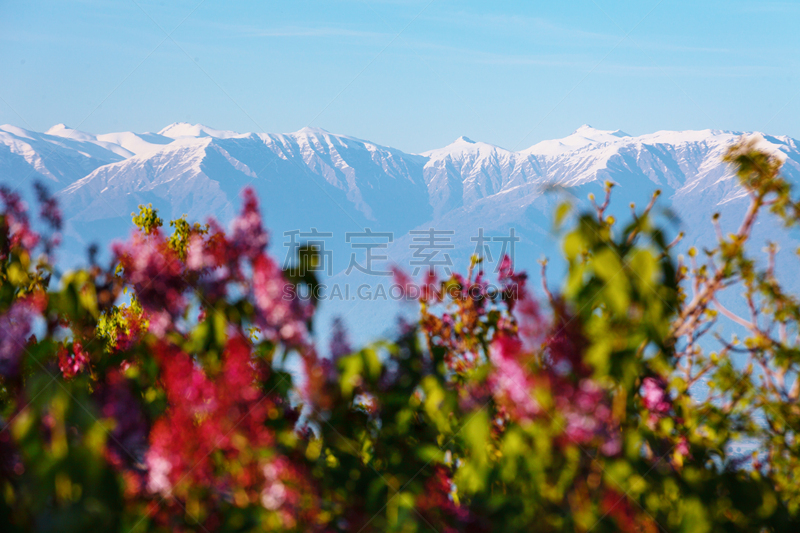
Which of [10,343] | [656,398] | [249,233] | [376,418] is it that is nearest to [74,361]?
[10,343]

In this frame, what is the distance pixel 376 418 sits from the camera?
208cm

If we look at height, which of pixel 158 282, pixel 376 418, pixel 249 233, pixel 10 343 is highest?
pixel 249 233

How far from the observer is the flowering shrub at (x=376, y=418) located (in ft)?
4.02

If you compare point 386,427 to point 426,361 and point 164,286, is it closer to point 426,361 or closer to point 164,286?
point 426,361

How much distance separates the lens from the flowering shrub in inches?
48.2

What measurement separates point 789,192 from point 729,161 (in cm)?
26

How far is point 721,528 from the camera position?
152cm

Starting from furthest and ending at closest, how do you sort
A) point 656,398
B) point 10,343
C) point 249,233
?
point 656,398, point 249,233, point 10,343

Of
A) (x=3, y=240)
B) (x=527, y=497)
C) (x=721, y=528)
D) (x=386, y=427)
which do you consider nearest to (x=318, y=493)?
(x=386, y=427)

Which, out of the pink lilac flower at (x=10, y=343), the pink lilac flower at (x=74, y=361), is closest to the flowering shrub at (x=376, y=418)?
the pink lilac flower at (x=10, y=343)

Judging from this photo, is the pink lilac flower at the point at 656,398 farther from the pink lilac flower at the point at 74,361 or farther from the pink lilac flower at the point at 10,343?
the pink lilac flower at the point at 74,361

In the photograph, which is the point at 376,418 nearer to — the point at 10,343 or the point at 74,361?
the point at 10,343

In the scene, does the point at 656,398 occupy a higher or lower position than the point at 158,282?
lower

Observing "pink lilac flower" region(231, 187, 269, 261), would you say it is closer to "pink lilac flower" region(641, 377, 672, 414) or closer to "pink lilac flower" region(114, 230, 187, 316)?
"pink lilac flower" region(114, 230, 187, 316)
